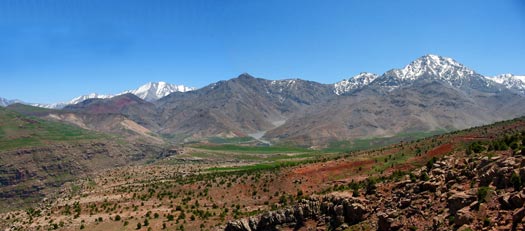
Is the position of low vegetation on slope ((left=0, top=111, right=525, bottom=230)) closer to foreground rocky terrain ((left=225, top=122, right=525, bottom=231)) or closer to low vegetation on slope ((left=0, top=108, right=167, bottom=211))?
foreground rocky terrain ((left=225, top=122, right=525, bottom=231))

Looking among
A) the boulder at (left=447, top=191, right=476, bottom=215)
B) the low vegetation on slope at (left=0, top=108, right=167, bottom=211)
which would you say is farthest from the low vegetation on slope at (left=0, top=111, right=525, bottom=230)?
the low vegetation on slope at (left=0, top=108, right=167, bottom=211)

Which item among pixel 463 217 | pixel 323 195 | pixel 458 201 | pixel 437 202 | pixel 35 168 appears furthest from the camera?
pixel 35 168

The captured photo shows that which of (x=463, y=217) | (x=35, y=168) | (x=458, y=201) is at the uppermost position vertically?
(x=458, y=201)

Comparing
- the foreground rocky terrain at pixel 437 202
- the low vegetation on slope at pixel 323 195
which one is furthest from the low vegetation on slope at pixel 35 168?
the foreground rocky terrain at pixel 437 202

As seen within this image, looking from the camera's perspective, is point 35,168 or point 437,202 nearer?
point 437,202

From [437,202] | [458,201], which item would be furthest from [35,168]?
[458,201]

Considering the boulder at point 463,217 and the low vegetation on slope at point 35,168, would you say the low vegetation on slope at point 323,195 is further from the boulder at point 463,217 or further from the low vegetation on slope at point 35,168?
the low vegetation on slope at point 35,168

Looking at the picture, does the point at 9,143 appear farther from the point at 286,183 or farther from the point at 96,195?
the point at 286,183

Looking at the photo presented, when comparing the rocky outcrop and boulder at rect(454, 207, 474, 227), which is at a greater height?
boulder at rect(454, 207, 474, 227)

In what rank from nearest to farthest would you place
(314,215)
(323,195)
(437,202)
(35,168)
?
(437,202) → (314,215) → (323,195) → (35,168)

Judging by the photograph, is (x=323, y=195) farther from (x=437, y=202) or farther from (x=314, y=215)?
(x=437, y=202)

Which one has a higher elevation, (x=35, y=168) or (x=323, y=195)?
(x=323, y=195)

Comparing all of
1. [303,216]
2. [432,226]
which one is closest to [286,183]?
[303,216]
